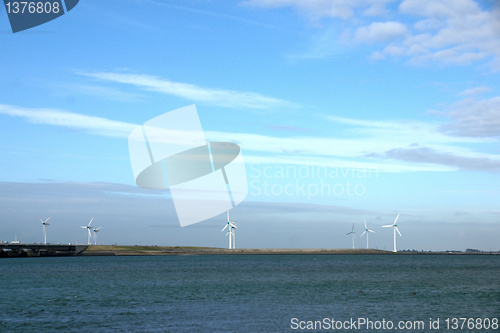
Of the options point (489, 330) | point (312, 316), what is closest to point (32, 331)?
point (312, 316)

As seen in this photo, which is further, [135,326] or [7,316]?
[7,316]

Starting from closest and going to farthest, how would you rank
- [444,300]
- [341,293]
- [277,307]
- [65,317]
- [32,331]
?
[32,331]
[65,317]
[277,307]
[444,300]
[341,293]

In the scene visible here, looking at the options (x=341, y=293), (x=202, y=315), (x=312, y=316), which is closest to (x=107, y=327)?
(x=202, y=315)

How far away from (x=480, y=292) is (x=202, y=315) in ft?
142

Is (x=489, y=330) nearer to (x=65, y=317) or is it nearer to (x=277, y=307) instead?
(x=277, y=307)

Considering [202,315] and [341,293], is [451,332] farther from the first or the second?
[341,293]

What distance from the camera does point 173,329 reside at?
4128cm

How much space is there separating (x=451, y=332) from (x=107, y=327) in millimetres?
27043

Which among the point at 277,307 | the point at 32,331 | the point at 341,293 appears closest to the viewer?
the point at 32,331

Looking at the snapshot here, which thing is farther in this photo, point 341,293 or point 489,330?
point 341,293

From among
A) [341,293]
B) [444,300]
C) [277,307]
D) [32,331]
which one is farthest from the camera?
[341,293]

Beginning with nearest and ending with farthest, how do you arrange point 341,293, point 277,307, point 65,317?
point 65,317 → point 277,307 → point 341,293

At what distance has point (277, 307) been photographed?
54750 mm

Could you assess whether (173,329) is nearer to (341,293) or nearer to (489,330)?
Answer: (489,330)
